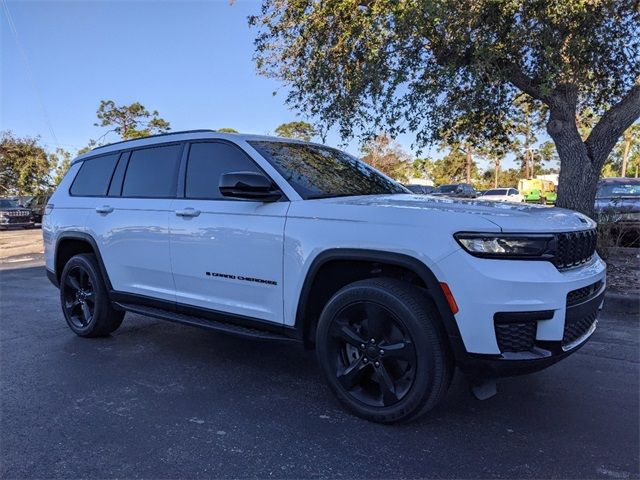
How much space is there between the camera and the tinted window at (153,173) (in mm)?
4422

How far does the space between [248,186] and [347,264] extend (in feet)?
2.75

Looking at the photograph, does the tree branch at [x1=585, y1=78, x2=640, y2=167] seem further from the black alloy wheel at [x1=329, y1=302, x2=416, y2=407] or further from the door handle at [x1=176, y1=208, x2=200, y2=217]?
the door handle at [x1=176, y1=208, x2=200, y2=217]

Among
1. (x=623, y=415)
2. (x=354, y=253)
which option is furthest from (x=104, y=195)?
(x=623, y=415)

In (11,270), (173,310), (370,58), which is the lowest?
(11,270)

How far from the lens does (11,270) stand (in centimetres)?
1080

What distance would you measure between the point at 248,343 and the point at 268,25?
20.1ft

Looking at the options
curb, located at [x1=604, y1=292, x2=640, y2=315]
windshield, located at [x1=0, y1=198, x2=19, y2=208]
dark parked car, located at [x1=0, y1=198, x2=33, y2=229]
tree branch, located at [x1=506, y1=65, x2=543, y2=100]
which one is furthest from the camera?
windshield, located at [x1=0, y1=198, x2=19, y2=208]

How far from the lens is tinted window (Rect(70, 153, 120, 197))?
16.8 ft

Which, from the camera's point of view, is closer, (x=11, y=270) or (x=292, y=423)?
(x=292, y=423)

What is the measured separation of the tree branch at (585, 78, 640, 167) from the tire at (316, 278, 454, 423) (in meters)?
6.26

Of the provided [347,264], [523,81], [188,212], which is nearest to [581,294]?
[347,264]

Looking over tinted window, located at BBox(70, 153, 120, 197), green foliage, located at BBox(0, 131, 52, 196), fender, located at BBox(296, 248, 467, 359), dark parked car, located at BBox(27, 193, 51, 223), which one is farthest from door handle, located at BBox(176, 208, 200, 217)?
green foliage, located at BBox(0, 131, 52, 196)

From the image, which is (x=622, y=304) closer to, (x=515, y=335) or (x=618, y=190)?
(x=515, y=335)

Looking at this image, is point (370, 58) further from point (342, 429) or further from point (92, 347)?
point (342, 429)
